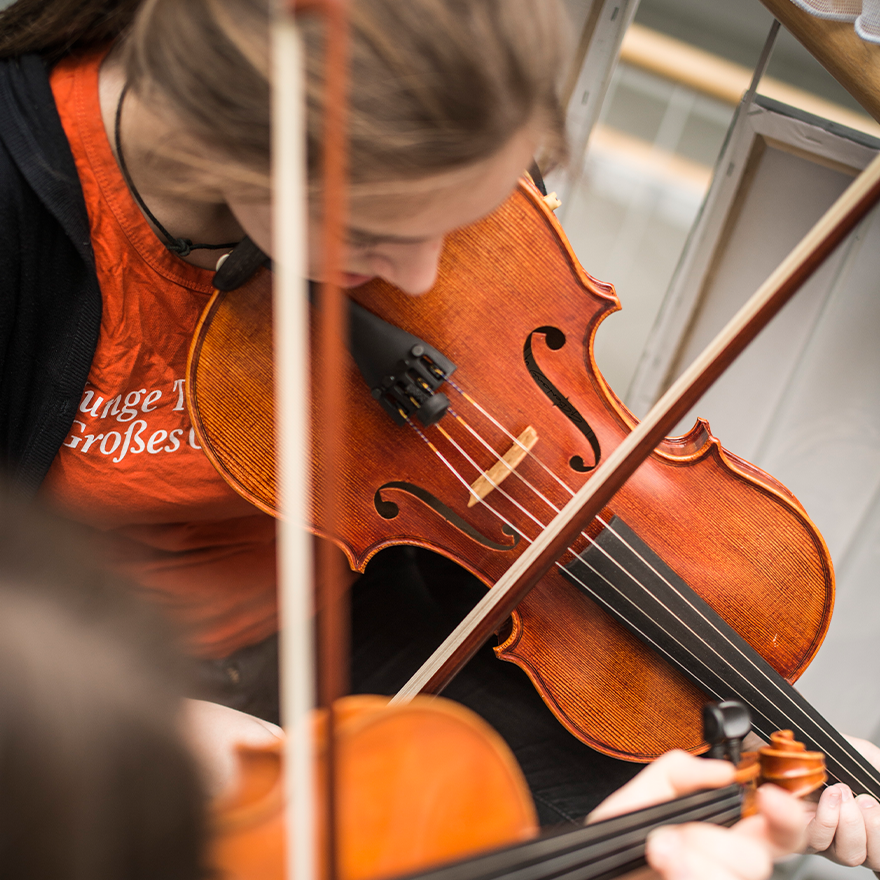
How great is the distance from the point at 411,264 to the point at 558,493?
0.32 metres

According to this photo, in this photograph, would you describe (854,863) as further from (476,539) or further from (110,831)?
(110,831)

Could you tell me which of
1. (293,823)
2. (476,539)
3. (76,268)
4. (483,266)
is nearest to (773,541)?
(476,539)

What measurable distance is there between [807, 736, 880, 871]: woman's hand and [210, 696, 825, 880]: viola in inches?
18.1

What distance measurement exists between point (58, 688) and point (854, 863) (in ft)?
2.94

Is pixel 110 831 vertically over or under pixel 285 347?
under

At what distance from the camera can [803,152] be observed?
917 mm

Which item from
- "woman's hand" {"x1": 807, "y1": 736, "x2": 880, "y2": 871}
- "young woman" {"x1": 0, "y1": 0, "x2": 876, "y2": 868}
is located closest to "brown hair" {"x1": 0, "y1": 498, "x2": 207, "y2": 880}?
"young woman" {"x1": 0, "y1": 0, "x2": 876, "y2": 868}

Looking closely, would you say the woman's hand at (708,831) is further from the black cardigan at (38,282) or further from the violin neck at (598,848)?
the black cardigan at (38,282)

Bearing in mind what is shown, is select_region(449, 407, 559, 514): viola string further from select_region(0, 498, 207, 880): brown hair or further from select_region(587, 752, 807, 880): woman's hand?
select_region(0, 498, 207, 880): brown hair

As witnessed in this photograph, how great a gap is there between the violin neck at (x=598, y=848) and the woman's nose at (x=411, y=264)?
416 millimetres

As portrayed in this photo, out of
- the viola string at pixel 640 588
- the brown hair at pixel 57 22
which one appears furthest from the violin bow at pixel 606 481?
the brown hair at pixel 57 22

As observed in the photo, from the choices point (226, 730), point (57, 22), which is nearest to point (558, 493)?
point (226, 730)

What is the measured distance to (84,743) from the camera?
0.72 ft

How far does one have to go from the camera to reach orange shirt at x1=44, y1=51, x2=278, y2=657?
1.95ft
